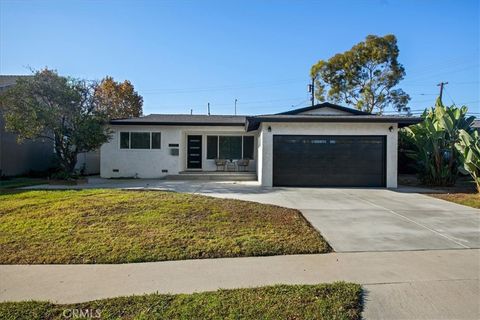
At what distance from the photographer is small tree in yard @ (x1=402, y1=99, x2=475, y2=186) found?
12.5 m

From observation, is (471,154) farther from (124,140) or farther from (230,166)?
(124,140)

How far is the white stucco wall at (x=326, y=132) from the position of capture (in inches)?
506

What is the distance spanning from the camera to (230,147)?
17984 mm

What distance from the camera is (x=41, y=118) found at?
12461 millimetres

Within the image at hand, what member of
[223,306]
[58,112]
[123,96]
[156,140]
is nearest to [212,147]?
[156,140]

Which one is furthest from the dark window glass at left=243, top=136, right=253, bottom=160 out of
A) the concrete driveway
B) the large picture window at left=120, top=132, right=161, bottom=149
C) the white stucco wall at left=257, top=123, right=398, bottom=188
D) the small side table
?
the concrete driveway

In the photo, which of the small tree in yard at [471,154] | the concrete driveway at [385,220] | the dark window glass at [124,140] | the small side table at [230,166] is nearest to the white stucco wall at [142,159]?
the dark window glass at [124,140]

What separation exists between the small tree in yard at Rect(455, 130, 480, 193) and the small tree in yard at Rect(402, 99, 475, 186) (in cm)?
108

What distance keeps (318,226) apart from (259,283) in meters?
2.92

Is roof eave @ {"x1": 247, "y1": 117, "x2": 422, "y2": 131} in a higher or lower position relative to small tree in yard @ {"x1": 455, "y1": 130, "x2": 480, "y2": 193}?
higher

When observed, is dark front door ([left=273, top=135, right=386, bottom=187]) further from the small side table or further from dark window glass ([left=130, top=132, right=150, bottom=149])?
dark window glass ([left=130, top=132, right=150, bottom=149])

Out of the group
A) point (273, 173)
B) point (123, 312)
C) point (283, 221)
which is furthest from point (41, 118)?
point (123, 312)

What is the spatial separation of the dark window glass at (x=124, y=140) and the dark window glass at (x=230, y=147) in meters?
5.17

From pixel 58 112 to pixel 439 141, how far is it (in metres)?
16.8
